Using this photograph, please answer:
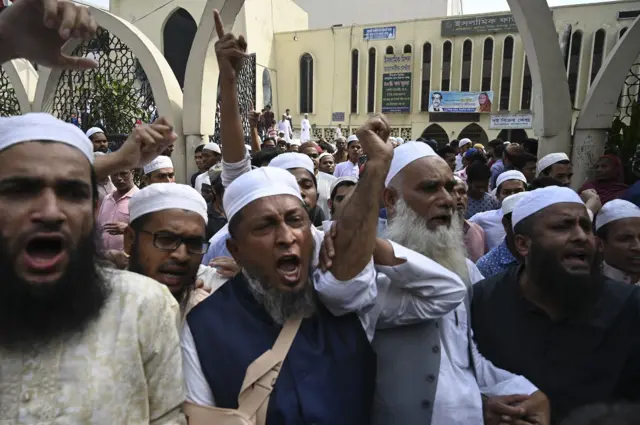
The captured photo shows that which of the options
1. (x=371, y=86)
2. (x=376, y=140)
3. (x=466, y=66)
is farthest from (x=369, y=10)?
(x=376, y=140)

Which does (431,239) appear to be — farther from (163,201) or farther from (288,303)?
(163,201)

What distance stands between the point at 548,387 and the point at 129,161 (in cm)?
186

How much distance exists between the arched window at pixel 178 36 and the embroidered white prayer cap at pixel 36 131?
2131 centimetres

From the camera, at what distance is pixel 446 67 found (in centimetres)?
2456

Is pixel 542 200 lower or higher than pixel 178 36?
lower

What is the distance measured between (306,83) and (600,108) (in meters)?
22.2

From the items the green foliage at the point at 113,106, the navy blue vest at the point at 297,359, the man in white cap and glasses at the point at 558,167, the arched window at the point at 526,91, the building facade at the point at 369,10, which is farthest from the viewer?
the building facade at the point at 369,10

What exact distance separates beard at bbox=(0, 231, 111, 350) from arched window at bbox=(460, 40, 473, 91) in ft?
84.0

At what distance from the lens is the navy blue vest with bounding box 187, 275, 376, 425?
131 centimetres

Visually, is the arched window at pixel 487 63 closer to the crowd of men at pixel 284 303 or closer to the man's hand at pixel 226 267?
the crowd of men at pixel 284 303

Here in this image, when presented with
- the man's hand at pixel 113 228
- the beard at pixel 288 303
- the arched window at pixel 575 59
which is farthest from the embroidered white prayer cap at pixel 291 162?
the arched window at pixel 575 59

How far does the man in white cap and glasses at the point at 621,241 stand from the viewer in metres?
2.33

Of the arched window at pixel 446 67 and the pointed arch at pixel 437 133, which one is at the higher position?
the arched window at pixel 446 67

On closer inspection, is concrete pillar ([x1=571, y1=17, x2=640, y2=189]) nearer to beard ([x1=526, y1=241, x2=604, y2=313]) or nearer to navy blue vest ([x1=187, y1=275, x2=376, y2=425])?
beard ([x1=526, y1=241, x2=604, y2=313])
